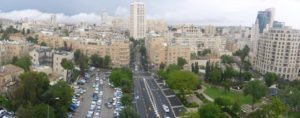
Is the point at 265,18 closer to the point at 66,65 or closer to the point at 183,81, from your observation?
the point at 183,81

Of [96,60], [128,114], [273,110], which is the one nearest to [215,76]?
[273,110]

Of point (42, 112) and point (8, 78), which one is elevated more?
point (8, 78)

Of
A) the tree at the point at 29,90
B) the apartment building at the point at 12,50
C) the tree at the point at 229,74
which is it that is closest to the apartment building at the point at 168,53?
the tree at the point at 229,74

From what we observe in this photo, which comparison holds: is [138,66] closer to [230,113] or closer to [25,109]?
[230,113]

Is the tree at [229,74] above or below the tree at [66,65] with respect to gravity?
below

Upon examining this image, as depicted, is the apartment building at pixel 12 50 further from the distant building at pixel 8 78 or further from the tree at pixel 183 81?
the tree at pixel 183 81
